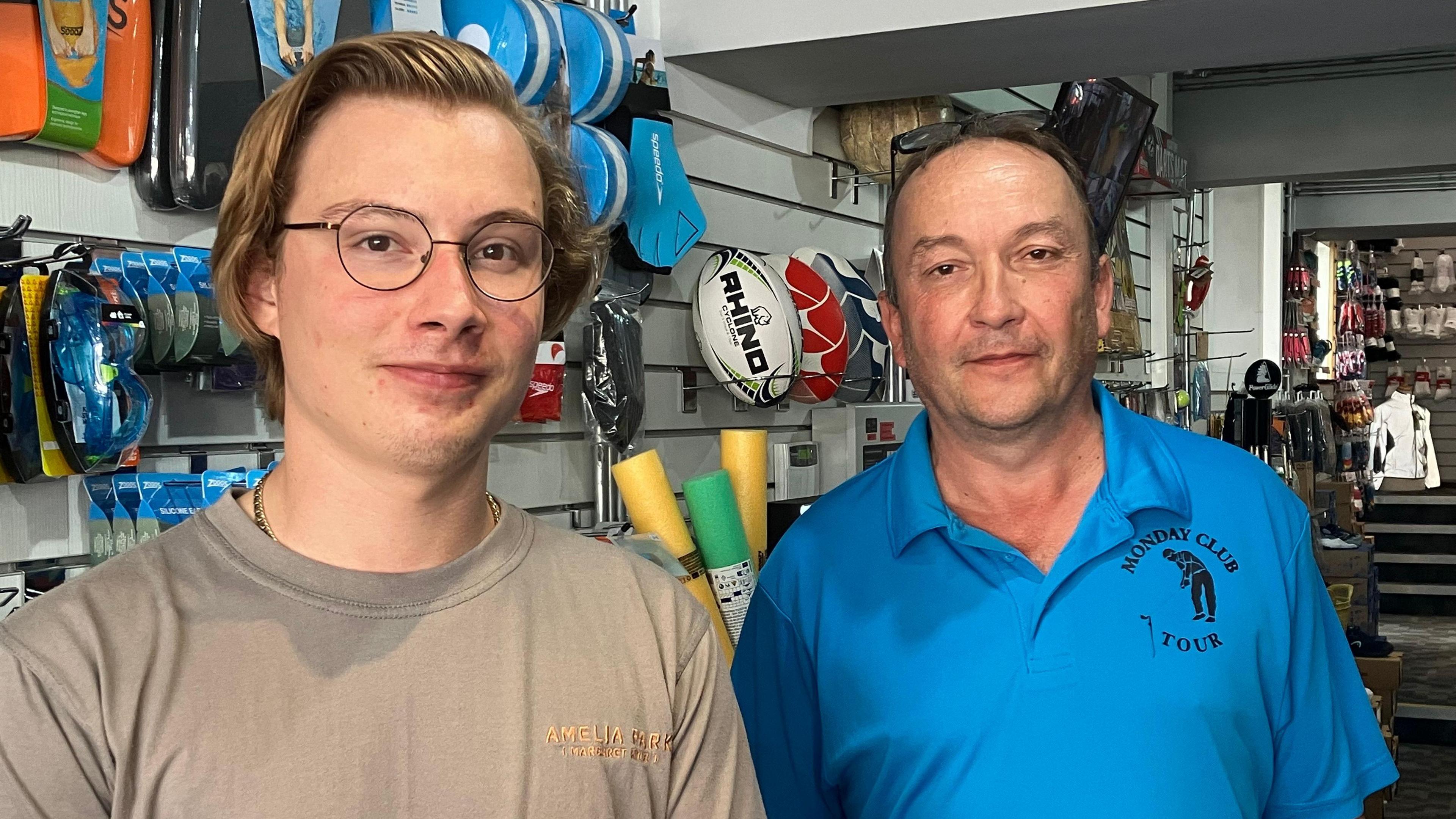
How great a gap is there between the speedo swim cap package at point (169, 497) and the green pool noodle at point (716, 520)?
114 centimetres

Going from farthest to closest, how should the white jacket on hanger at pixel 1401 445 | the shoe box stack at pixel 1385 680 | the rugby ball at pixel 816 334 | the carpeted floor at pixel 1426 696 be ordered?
the white jacket on hanger at pixel 1401 445 < the carpeted floor at pixel 1426 696 < the shoe box stack at pixel 1385 680 < the rugby ball at pixel 816 334

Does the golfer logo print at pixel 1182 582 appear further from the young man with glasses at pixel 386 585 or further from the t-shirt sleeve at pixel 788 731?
Answer: the young man with glasses at pixel 386 585

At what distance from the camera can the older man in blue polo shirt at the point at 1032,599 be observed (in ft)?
5.18

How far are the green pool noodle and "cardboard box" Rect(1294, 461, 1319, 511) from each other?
5.17 m

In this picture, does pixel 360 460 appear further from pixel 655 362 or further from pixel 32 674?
pixel 655 362

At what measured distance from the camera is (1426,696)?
8.44 m

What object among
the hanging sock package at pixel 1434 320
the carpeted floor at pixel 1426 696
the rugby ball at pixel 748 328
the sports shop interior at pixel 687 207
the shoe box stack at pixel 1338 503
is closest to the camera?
the sports shop interior at pixel 687 207

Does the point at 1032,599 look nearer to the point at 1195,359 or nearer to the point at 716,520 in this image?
the point at 716,520

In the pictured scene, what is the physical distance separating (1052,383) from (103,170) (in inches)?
55.5

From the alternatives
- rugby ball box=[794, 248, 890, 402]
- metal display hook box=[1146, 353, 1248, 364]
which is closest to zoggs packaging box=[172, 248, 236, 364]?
rugby ball box=[794, 248, 890, 402]

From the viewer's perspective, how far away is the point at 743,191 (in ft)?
12.4

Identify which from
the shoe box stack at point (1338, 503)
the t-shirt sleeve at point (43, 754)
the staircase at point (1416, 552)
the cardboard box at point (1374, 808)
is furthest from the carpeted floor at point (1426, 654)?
the t-shirt sleeve at point (43, 754)

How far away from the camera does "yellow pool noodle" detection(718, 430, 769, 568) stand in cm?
319

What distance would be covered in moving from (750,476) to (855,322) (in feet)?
2.56
